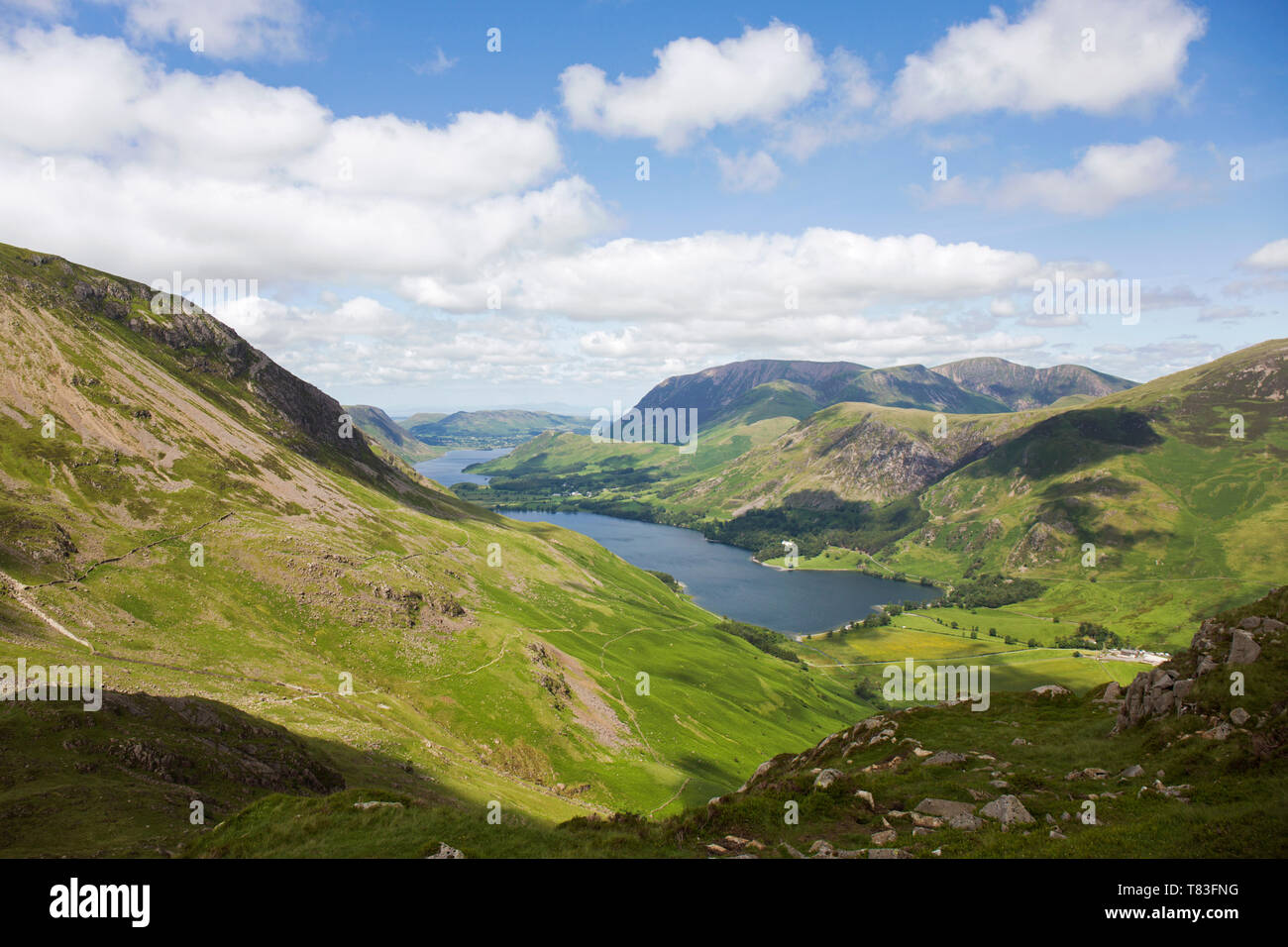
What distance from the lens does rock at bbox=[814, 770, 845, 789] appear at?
114 ft

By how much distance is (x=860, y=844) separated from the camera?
2772 cm

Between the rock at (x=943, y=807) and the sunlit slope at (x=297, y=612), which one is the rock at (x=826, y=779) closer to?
the rock at (x=943, y=807)

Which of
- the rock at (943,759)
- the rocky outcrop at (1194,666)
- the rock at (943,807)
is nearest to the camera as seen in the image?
the rock at (943,807)

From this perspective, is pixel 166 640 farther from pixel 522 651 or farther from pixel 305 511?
pixel 305 511

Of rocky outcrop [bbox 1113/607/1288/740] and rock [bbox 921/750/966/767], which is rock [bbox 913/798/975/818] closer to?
rock [bbox 921/750/966/767]

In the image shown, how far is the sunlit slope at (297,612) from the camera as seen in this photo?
77.4 metres

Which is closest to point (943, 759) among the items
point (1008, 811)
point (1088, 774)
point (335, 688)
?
point (1088, 774)

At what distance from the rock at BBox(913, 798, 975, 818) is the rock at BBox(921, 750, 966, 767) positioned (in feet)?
24.6

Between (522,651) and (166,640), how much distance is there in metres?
54.1

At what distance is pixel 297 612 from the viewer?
100 metres

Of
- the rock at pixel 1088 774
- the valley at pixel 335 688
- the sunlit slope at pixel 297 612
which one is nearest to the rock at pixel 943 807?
the valley at pixel 335 688

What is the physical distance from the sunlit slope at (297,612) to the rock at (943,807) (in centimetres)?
4754

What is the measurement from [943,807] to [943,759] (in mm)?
9838
